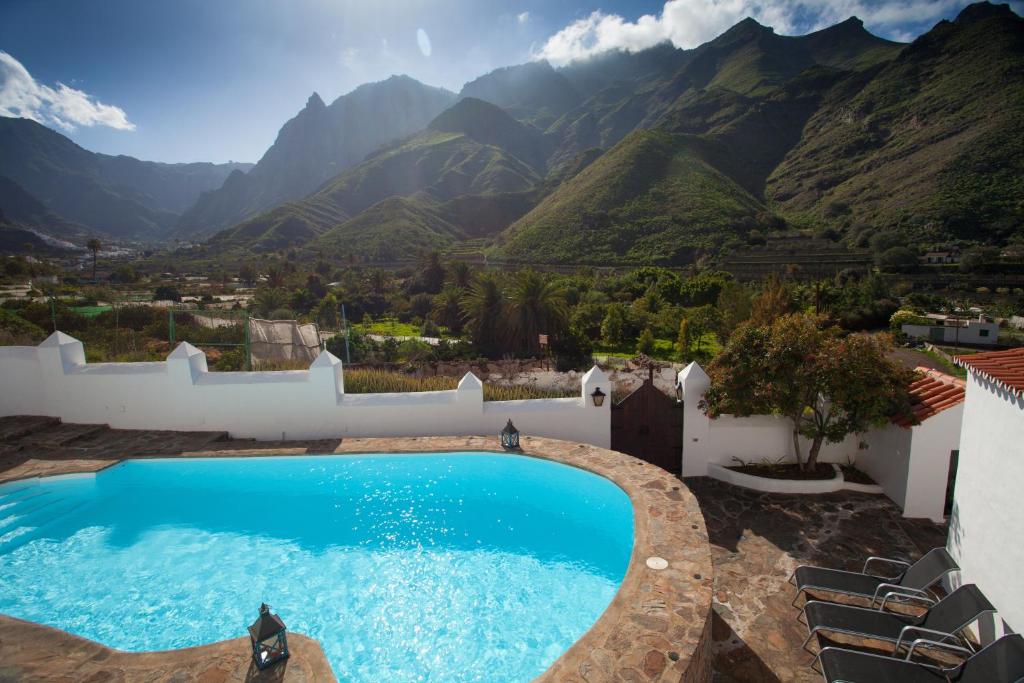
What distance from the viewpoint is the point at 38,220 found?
3524 inches

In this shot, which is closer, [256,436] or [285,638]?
[285,638]

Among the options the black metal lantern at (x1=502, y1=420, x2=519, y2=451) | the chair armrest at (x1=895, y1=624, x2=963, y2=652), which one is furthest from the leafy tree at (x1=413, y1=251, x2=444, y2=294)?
the chair armrest at (x1=895, y1=624, x2=963, y2=652)

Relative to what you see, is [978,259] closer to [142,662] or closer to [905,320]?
[905,320]

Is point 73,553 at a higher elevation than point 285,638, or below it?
below

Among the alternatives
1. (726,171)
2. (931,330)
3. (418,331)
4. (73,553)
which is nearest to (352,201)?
(726,171)

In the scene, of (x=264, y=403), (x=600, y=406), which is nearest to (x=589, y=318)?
(x=600, y=406)

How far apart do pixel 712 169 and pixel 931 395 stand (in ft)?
187

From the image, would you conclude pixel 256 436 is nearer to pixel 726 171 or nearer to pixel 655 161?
pixel 655 161

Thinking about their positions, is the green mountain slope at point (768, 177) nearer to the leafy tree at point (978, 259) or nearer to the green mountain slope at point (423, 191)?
the green mountain slope at point (423, 191)

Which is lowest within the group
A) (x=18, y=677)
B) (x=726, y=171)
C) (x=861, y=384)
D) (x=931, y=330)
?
(x=931, y=330)

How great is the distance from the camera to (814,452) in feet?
21.4

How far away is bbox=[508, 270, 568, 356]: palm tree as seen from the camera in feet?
65.1

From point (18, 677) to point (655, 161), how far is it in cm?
5909

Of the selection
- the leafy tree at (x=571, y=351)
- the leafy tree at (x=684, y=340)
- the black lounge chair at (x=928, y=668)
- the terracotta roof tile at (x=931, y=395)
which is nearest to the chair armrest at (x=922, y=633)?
the black lounge chair at (x=928, y=668)
